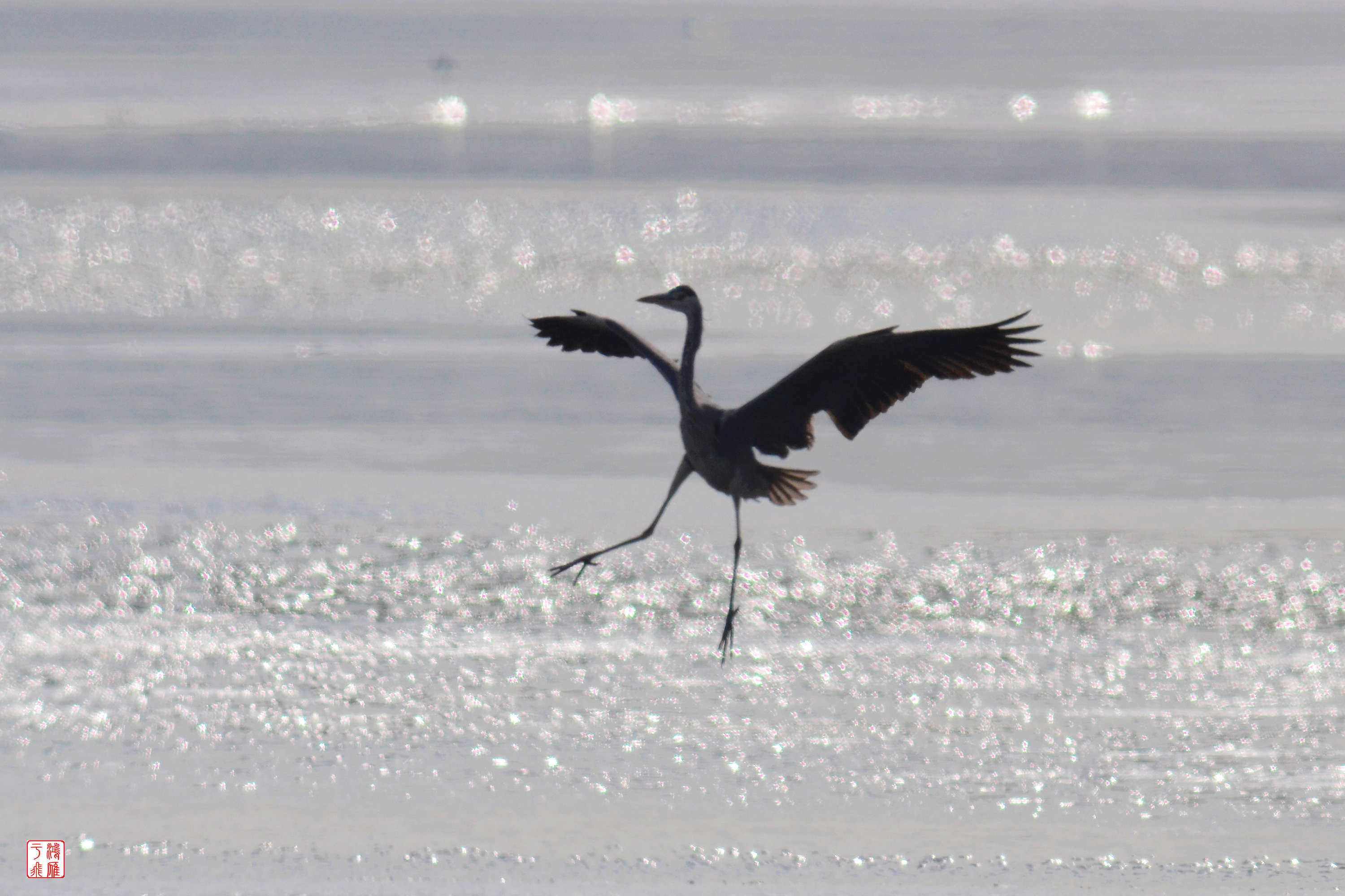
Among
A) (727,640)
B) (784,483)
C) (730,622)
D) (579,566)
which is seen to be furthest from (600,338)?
(730,622)

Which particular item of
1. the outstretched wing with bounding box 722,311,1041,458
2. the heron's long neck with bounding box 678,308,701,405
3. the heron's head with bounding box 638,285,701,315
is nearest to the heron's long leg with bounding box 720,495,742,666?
the outstretched wing with bounding box 722,311,1041,458

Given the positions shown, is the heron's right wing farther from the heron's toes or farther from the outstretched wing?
the heron's toes

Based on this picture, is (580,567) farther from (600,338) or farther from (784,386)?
(784,386)

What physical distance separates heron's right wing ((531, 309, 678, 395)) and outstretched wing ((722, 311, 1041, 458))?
1.09ft

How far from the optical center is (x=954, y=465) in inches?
428

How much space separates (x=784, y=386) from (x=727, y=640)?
1000mm

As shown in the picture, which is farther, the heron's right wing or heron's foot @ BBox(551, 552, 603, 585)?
heron's foot @ BBox(551, 552, 603, 585)

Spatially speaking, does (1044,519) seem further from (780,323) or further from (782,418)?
(780,323)

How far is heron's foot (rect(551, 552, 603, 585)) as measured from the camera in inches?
313

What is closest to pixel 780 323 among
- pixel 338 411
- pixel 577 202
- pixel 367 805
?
pixel 338 411

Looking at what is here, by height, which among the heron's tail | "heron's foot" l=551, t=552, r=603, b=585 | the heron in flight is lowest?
"heron's foot" l=551, t=552, r=603, b=585

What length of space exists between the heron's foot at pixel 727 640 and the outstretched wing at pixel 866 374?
2.27 feet

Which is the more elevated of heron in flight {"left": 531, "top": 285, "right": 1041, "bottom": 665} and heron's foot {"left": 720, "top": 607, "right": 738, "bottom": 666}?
heron in flight {"left": 531, "top": 285, "right": 1041, "bottom": 665}

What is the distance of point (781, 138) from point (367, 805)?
70.3ft
